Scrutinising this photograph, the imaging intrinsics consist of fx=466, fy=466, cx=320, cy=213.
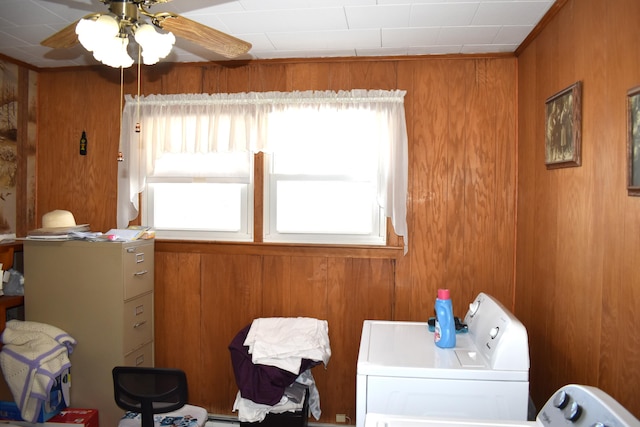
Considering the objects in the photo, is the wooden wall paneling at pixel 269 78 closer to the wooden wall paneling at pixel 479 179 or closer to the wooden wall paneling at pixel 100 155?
the wooden wall paneling at pixel 100 155

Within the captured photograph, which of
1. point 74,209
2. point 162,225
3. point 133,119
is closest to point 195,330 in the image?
point 162,225

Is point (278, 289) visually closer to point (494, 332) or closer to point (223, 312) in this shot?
point (223, 312)

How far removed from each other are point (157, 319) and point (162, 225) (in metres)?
0.65

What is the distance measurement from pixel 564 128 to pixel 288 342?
1753mm

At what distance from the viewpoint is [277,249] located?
309 cm

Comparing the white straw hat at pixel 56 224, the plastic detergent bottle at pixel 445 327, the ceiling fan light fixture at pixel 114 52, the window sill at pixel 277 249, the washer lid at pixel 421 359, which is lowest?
the washer lid at pixel 421 359

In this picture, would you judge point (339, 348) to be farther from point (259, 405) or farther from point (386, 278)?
point (259, 405)

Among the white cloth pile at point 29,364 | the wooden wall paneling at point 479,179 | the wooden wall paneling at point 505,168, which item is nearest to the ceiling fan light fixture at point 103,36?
the white cloth pile at point 29,364

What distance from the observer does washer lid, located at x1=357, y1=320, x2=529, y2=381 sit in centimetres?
182

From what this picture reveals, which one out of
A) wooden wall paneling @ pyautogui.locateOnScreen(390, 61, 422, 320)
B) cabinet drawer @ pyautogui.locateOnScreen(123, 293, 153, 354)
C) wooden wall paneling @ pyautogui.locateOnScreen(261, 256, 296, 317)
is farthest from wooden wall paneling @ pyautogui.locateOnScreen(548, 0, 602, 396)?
cabinet drawer @ pyautogui.locateOnScreen(123, 293, 153, 354)

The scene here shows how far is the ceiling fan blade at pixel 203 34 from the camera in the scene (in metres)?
1.63

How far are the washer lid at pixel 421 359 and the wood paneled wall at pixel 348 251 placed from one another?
70cm

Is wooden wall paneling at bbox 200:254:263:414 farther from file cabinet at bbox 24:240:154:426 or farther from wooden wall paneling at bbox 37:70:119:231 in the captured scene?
wooden wall paneling at bbox 37:70:119:231

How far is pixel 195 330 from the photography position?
3191mm
